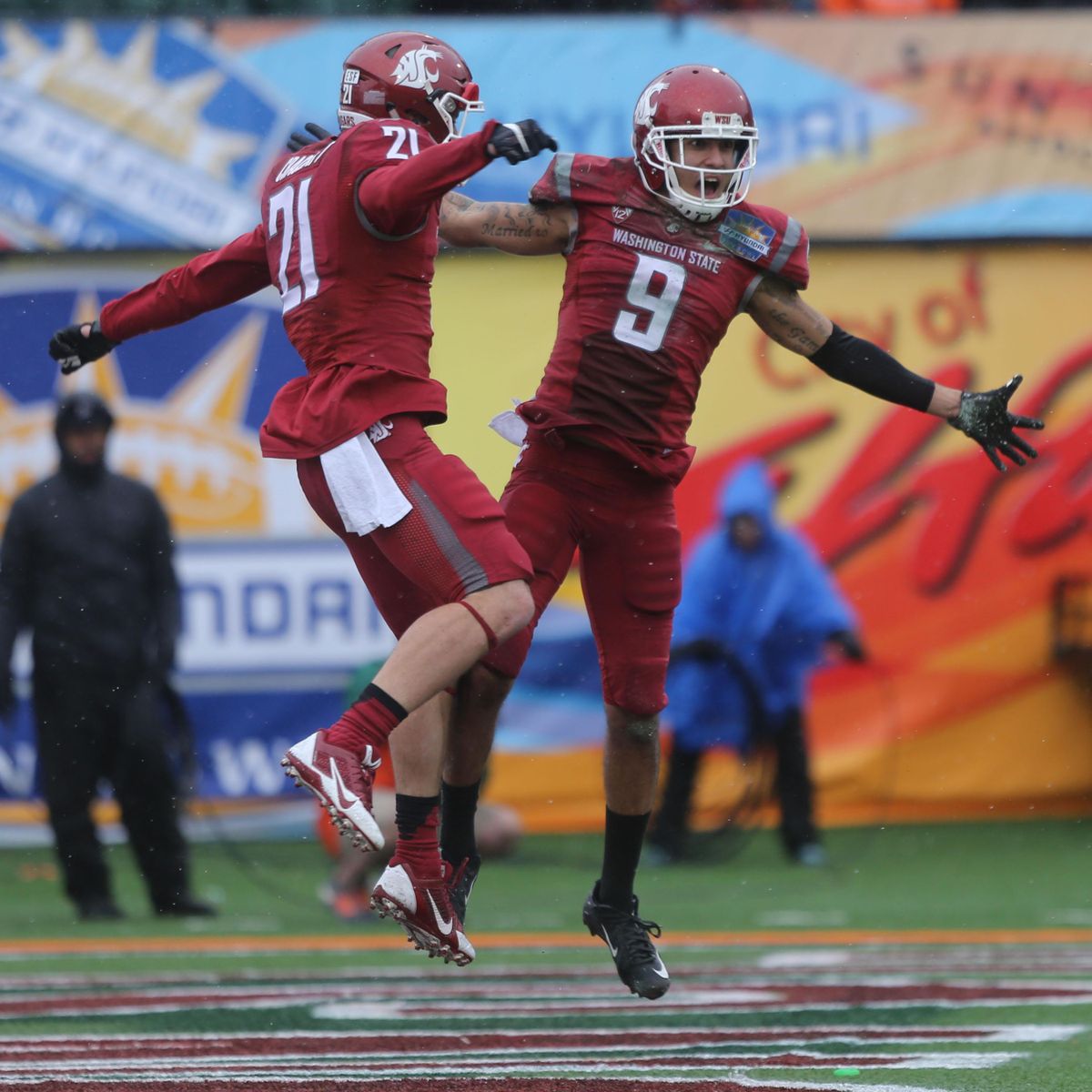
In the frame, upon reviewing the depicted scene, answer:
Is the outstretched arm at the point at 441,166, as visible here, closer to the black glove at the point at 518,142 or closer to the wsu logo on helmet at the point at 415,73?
the black glove at the point at 518,142

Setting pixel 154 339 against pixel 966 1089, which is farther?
pixel 154 339

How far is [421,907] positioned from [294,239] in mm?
1569

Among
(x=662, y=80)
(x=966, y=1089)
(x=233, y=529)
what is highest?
(x=662, y=80)

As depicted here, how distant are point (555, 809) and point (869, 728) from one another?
1.59m

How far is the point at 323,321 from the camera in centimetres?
493

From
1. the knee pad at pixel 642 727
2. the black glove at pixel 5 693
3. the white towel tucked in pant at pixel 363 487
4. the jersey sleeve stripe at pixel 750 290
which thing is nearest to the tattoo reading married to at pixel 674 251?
the jersey sleeve stripe at pixel 750 290

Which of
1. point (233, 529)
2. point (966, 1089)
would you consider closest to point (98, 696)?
point (233, 529)

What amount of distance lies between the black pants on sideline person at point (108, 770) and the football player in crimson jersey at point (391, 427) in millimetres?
3749

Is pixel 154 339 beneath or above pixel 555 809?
above

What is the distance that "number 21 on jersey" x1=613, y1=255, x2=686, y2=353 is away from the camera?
5.20m

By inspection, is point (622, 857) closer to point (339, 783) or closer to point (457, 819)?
point (457, 819)

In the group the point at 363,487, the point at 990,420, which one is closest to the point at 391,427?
the point at 363,487

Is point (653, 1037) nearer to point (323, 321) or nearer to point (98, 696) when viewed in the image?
point (323, 321)

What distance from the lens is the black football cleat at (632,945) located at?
527 centimetres
